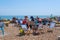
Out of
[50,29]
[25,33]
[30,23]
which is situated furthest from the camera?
[50,29]

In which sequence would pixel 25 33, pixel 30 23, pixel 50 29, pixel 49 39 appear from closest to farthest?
pixel 49 39 → pixel 25 33 → pixel 30 23 → pixel 50 29

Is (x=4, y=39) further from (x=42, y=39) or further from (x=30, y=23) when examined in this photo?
(x=30, y=23)

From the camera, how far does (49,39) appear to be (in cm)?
749

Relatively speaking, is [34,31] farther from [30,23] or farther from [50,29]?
[50,29]

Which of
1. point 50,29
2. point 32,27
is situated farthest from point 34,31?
point 50,29

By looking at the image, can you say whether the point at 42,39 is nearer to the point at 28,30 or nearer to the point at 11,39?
the point at 11,39

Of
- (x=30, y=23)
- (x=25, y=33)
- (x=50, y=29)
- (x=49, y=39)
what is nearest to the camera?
(x=49, y=39)

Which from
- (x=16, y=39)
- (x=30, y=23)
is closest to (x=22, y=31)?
(x=30, y=23)

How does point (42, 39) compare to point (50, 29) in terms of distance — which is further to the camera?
point (50, 29)

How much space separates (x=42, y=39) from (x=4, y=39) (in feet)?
5.56

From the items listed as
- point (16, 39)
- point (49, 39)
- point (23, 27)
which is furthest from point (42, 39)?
point (23, 27)

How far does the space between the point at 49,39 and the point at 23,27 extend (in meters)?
2.46

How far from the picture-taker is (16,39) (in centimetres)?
777

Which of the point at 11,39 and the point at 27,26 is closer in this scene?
the point at 11,39
